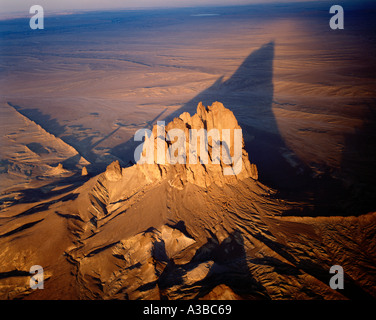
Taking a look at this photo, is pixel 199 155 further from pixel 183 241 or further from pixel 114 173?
pixel 114 173

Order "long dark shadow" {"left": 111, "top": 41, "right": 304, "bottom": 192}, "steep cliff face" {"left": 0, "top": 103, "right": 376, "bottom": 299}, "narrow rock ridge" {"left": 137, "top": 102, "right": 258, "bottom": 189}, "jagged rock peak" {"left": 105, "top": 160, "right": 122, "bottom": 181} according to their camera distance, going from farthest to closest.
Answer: "long dark shadow" {"left": 111, "top": 41, "right": 304, "bottom": 192} < "jagged rock peak" {"left": 105, "top": 160, "right": 122, "bottom": 181} < "narrow rock ridge" {"left": 137, "top": 102, "right": 258, "bottom": 189} < "steep cliff face" {"left": 0, "top": 103, "right": 376, "bottom": 299}

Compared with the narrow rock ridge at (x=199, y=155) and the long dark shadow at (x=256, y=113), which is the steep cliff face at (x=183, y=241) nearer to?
the narrow rock ridge at (x=199, y=155)

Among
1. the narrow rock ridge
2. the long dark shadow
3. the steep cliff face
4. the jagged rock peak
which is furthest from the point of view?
the long dark shadow

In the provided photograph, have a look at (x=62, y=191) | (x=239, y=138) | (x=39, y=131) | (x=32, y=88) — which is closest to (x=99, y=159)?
(x=62, y=191)

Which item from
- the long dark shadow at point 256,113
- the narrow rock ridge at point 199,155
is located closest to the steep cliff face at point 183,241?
the narrow rock ridge at point 199,155

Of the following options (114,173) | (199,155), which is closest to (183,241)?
(199,155)

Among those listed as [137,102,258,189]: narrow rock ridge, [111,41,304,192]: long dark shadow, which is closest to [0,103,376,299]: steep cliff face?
[137,102,258,189]: narrow rock ridge

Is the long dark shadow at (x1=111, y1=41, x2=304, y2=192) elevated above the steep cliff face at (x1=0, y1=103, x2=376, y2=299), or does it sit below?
above

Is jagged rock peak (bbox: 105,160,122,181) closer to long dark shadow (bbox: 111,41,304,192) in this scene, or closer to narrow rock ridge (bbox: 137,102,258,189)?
narrow rock ridge (bbox: 137,102,258,189)

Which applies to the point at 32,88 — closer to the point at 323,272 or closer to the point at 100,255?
the point at 100,255
